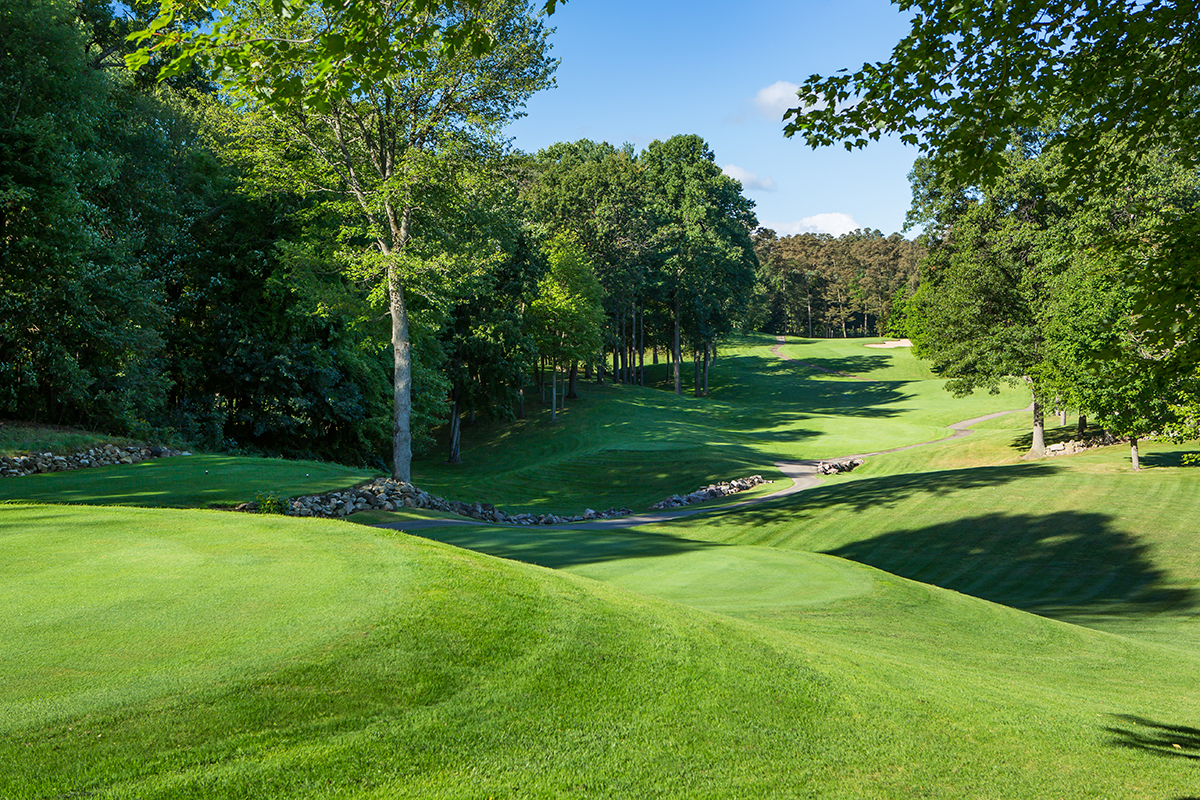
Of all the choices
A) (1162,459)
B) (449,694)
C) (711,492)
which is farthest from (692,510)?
(449,694)

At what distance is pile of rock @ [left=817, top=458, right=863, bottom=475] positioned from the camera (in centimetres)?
3456

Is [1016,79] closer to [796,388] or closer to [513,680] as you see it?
[513,680]

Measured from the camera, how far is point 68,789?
3.29 m

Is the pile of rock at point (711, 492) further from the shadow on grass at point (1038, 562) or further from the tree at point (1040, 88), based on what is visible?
the tree at point (1040, 88)

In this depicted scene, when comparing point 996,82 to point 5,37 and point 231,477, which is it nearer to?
point 231,477

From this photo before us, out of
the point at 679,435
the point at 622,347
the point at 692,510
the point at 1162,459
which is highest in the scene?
the point at 622,347

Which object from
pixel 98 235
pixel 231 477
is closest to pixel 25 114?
pixel 98 235

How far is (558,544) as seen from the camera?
15.4 metres

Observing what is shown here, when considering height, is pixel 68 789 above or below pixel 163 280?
below

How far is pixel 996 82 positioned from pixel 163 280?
26.0 meters

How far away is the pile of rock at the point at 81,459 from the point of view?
672 inches

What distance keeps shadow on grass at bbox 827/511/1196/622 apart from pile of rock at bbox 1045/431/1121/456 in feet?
52.6

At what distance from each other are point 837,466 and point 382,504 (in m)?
23.7

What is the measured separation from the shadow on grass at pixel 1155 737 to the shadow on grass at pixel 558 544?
8.57 metres
